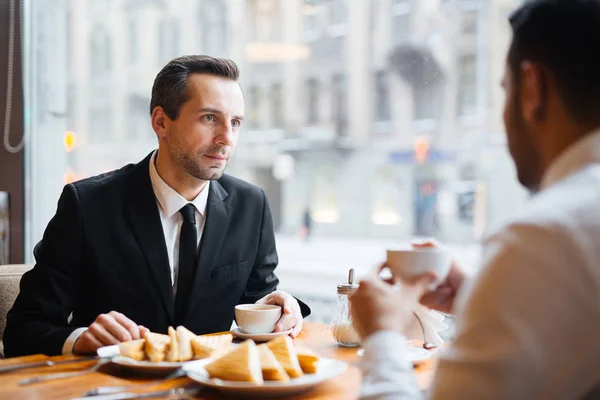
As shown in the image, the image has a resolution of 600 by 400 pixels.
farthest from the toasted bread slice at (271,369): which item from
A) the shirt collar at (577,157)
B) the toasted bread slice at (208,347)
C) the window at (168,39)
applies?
the window at (168,39)

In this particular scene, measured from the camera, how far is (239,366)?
1.20m

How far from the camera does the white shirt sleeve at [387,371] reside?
92 cm

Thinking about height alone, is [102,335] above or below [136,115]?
below

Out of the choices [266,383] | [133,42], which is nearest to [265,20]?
[133,42]

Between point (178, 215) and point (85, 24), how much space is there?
3.48 meters

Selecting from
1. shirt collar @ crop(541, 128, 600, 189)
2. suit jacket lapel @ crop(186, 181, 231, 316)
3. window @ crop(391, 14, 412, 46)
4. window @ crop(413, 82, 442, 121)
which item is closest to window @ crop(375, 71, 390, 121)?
window @ crop(413, 82, 442, 121)

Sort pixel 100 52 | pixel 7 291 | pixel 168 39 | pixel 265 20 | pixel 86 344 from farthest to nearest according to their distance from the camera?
pixel 100 52 → pixel 265 20 → pixel 168 39 → pixel 7 291 → pixel 86 344

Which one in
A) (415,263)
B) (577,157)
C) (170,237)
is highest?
(577,157)

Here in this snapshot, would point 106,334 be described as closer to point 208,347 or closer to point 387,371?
point 208,347

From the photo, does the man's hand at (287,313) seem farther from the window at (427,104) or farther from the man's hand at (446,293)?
the window at (427,104)

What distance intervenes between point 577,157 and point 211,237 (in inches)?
53.0

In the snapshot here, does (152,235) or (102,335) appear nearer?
(102,335)

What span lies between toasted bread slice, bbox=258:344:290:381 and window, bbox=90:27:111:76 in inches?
199

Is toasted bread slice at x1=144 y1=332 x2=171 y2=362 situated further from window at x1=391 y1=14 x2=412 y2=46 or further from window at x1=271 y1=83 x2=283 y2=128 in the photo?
window at x1=271 y1=83 x2=283 y2=128
